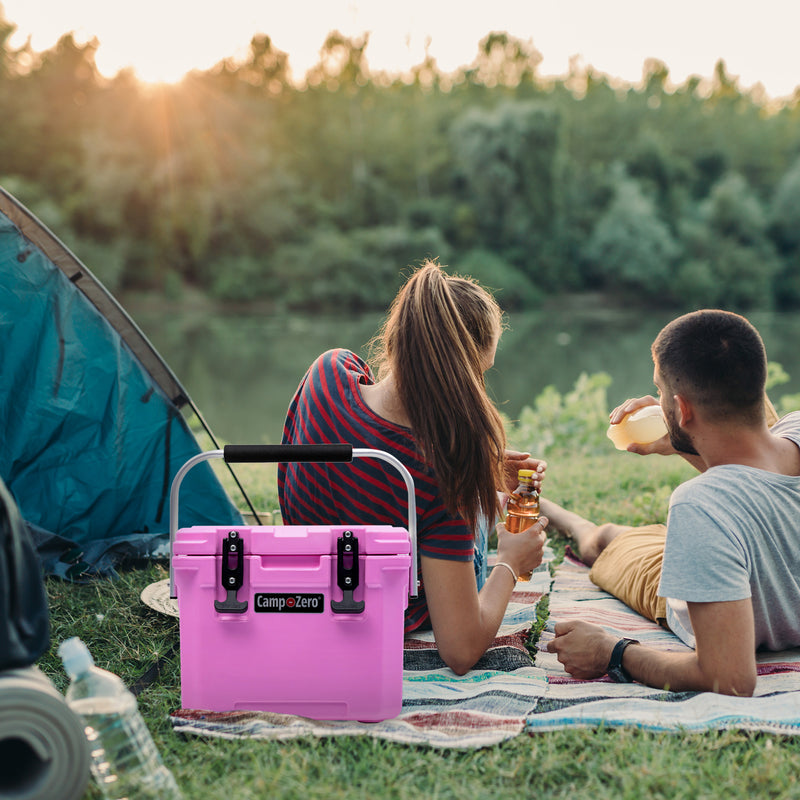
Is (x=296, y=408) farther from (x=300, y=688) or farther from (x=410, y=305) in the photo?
(x=300, y=688)

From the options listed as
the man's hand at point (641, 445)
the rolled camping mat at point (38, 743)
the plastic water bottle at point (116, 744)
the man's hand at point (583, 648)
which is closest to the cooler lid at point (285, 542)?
the plastic water bottle at point (116, 744)

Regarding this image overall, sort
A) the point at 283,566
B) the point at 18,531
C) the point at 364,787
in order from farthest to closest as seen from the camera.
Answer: the point at 283,566 < the point at 364,787 < the point at 18,531

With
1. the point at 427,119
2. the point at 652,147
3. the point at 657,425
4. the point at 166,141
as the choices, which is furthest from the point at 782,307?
the point at 657,425

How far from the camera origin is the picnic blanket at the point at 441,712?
1.83 metres

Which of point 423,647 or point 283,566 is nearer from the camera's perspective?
point 283,566

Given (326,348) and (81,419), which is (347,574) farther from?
(326,348)

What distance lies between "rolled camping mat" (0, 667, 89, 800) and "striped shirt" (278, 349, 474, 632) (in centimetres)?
87

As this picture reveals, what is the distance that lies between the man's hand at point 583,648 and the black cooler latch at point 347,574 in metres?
0.63

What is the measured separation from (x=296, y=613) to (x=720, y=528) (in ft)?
3.16

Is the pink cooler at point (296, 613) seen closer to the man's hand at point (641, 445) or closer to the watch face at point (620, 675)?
the watch face at point (620, 675)

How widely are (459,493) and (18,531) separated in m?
0.97

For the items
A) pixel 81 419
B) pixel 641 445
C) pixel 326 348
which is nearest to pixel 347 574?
pixel 641 445

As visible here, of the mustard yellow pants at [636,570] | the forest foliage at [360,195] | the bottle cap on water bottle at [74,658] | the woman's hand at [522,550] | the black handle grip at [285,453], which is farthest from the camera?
the forest foliage at [360,195]

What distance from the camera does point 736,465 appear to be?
209 cm
